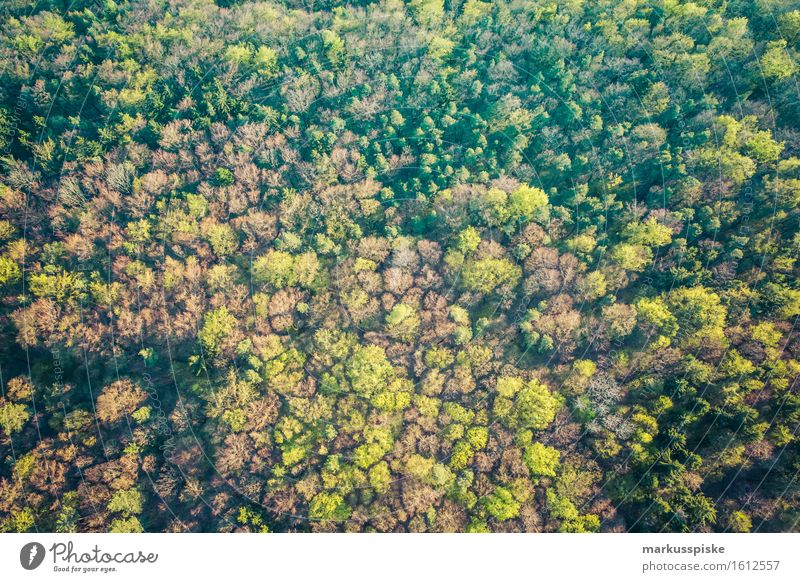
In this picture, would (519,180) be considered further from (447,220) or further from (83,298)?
(83,298)

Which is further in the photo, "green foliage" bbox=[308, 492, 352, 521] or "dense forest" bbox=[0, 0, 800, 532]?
"green foliage" bbox=[308, 492, 352, 521]

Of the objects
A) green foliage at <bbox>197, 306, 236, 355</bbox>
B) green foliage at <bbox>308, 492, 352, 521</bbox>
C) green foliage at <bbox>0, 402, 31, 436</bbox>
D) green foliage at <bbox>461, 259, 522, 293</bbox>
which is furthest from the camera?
green foliage at <bbox>461, 259, 522, 293</bbox>

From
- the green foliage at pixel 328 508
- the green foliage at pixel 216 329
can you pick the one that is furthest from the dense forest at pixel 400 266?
the green foliage at pixel 216 329

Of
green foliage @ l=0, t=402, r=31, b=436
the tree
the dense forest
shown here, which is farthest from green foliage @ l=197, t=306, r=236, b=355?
the tree

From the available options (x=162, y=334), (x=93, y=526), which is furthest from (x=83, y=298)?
(x=93, y=526)
